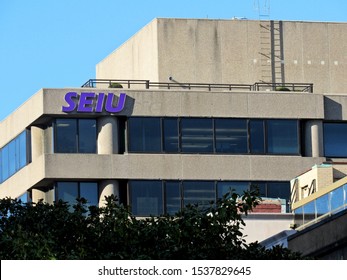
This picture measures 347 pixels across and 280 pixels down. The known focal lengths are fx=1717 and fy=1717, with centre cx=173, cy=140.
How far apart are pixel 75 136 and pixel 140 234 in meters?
43.8

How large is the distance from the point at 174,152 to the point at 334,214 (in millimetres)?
37721

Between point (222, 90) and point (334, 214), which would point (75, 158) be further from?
point (334, 214)

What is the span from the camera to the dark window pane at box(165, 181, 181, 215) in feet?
288

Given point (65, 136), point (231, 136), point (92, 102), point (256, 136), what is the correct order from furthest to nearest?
point (231, 136), point (256, 136), point (65, 136), point (92, 102)

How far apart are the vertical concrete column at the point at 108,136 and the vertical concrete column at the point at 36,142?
3.50 metres

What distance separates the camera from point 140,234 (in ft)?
150

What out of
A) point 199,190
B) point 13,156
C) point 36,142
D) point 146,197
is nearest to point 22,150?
point 13,156

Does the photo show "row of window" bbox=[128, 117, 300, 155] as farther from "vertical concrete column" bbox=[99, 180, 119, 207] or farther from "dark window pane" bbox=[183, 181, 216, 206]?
"vertical concrete column" bbox=[99, 180, 119, 207]

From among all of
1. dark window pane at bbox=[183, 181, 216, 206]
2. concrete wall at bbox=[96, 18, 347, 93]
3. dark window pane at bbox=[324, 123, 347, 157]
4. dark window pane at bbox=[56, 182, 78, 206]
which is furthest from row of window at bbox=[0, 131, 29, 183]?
dark window pane at bbox=[324, 123, 347, 157]

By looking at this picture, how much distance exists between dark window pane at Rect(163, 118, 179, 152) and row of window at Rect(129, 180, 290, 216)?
1897 millimetres

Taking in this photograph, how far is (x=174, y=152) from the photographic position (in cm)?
8950

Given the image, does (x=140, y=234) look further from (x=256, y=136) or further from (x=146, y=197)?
(x=256, y=136)

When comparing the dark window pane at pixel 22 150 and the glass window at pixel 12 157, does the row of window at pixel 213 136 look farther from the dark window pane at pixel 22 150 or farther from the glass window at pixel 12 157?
the glass window at pixel 12 157
